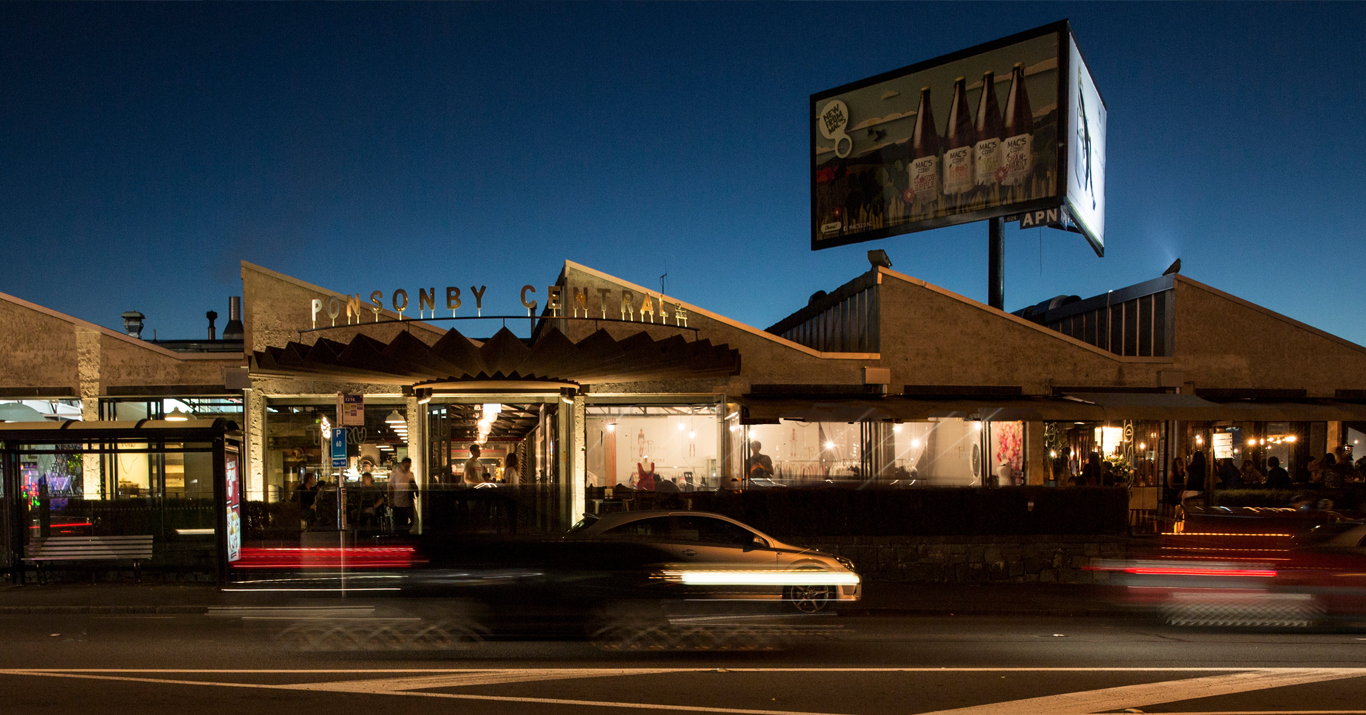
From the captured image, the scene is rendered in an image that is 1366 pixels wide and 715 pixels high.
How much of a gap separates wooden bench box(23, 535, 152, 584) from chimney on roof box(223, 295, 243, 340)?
26958mm

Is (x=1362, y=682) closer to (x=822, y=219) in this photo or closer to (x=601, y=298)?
(x=601, y=298)

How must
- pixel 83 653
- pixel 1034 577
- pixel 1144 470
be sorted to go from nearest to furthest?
pixel 83 653, pixel 1034 577, pixel 1144 470

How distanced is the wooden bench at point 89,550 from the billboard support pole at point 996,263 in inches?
795

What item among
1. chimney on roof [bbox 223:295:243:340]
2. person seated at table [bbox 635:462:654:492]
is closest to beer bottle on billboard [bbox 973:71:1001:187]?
person seated at table [bbox 635:462:654:492]

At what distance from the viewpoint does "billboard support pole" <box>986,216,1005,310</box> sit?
25.0 meters

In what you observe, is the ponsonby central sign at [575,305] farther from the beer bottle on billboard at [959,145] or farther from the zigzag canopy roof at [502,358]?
the beer bottle on billboard at [959,145]

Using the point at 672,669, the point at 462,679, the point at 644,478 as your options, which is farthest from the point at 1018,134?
the point at 462,679

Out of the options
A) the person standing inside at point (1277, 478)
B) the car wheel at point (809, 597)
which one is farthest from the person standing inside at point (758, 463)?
the person standing inside at point (1277, 478)

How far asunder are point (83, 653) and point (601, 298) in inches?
463

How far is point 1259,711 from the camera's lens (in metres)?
6.95

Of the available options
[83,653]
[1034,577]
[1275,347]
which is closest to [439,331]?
[83,653]

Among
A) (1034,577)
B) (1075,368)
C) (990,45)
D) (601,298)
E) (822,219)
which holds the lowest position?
(1034,577)

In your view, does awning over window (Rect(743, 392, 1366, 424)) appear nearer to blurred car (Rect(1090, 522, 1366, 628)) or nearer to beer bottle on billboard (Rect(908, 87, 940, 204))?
beer bottle on billboard (Rect(908, 87, 940, 204))

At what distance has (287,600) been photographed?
1120 centimetres
